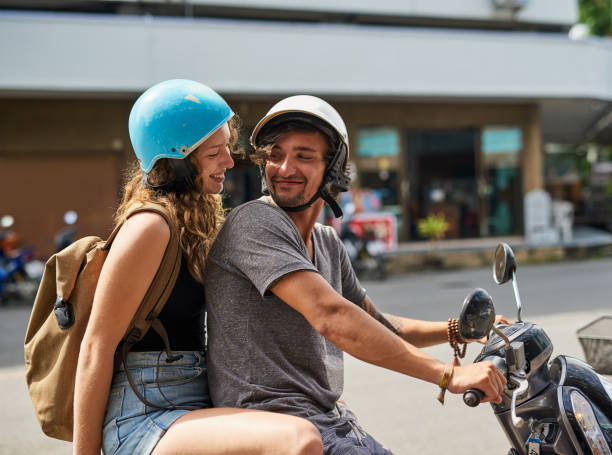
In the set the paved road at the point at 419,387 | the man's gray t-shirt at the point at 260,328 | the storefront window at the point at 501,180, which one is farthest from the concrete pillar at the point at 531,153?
the man's gray t-shirt at the point at 260,328

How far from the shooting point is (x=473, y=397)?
5.23ft

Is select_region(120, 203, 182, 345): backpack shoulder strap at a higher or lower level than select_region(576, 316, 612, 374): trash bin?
higher

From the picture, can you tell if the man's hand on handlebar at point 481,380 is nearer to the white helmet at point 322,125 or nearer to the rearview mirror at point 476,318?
the rearview mirror at point 476,318

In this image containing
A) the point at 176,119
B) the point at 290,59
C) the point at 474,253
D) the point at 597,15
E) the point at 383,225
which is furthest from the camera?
the point at 597,15

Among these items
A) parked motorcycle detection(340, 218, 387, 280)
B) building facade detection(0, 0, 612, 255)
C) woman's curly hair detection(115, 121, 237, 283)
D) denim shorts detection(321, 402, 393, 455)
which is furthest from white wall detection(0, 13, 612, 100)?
denim shorts detection(321, 402, 393, 455)

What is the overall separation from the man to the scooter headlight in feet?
0.82

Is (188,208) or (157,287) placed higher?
(188,208)

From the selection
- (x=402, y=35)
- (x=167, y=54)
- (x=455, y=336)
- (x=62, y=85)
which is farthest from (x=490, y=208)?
(x=455, y=336)

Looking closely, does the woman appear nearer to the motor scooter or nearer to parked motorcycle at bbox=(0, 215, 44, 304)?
the motor scooter

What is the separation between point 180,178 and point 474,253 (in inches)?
536

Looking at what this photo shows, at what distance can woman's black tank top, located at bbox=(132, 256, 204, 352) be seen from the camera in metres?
1.84

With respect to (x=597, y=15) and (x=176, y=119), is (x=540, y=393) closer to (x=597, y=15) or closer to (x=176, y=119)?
(x=176, y=119)

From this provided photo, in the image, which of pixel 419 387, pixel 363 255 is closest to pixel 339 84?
pixel 363 255

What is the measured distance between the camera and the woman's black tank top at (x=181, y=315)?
1.84m
